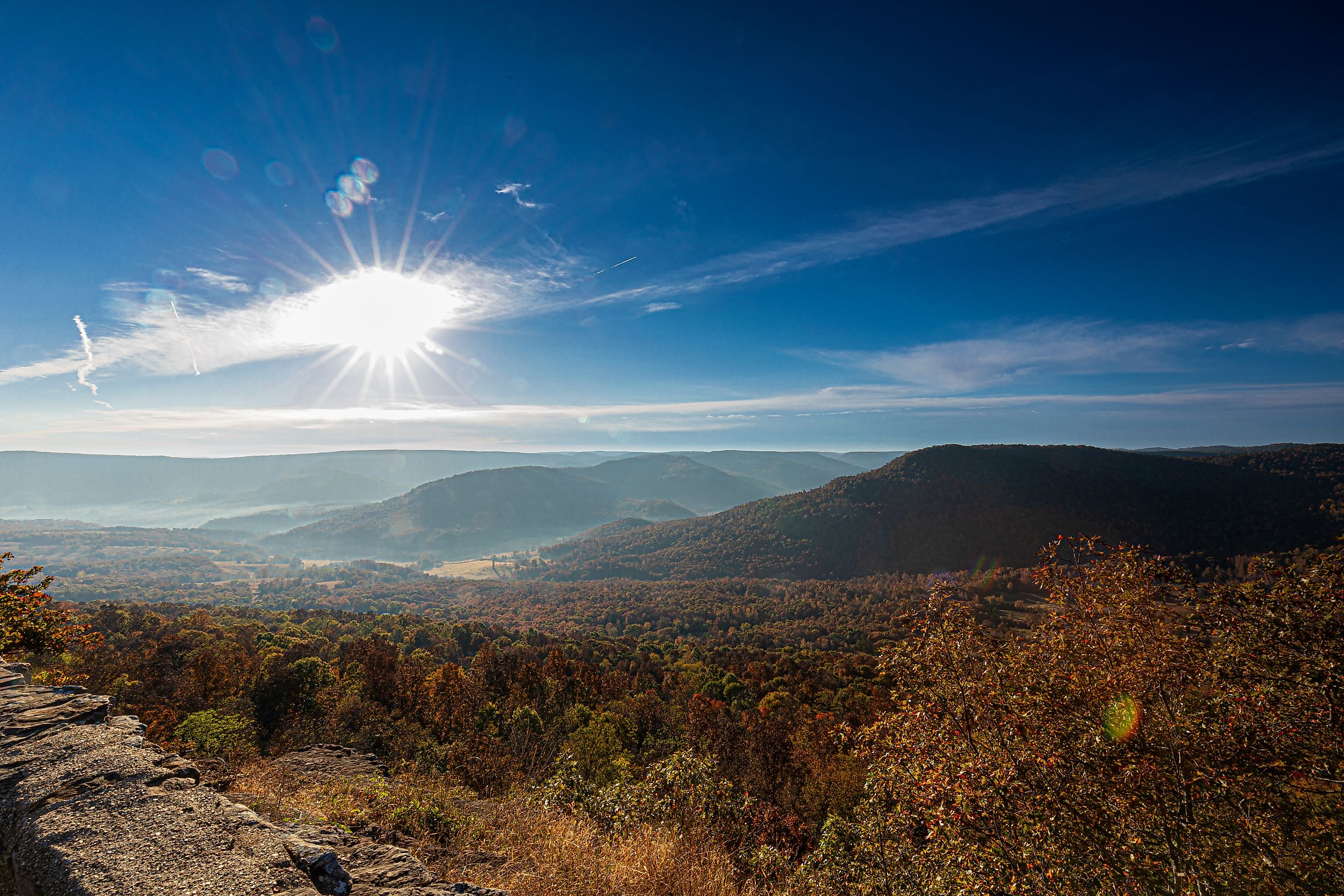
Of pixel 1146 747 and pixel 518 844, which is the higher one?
pixel 1146 747

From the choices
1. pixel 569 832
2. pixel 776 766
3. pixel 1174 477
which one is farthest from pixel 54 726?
pixel 1174 477

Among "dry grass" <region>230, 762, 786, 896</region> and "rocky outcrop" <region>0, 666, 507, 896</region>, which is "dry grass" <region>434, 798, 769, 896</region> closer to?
"dry grass" <region>230, 762, 786, 896</region>

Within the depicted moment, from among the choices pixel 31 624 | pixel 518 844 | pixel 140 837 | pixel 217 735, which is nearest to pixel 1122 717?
pixel 518 844

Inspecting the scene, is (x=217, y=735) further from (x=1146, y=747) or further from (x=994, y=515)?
(x=994, y=515)

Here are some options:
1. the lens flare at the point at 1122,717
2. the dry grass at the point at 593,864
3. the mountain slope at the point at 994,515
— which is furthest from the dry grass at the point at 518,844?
the mountain slope at the point at 994,515

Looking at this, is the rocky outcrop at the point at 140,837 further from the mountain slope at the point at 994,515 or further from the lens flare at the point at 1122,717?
the mountain slope at the point at 994,515

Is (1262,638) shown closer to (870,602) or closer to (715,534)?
(870,602)
